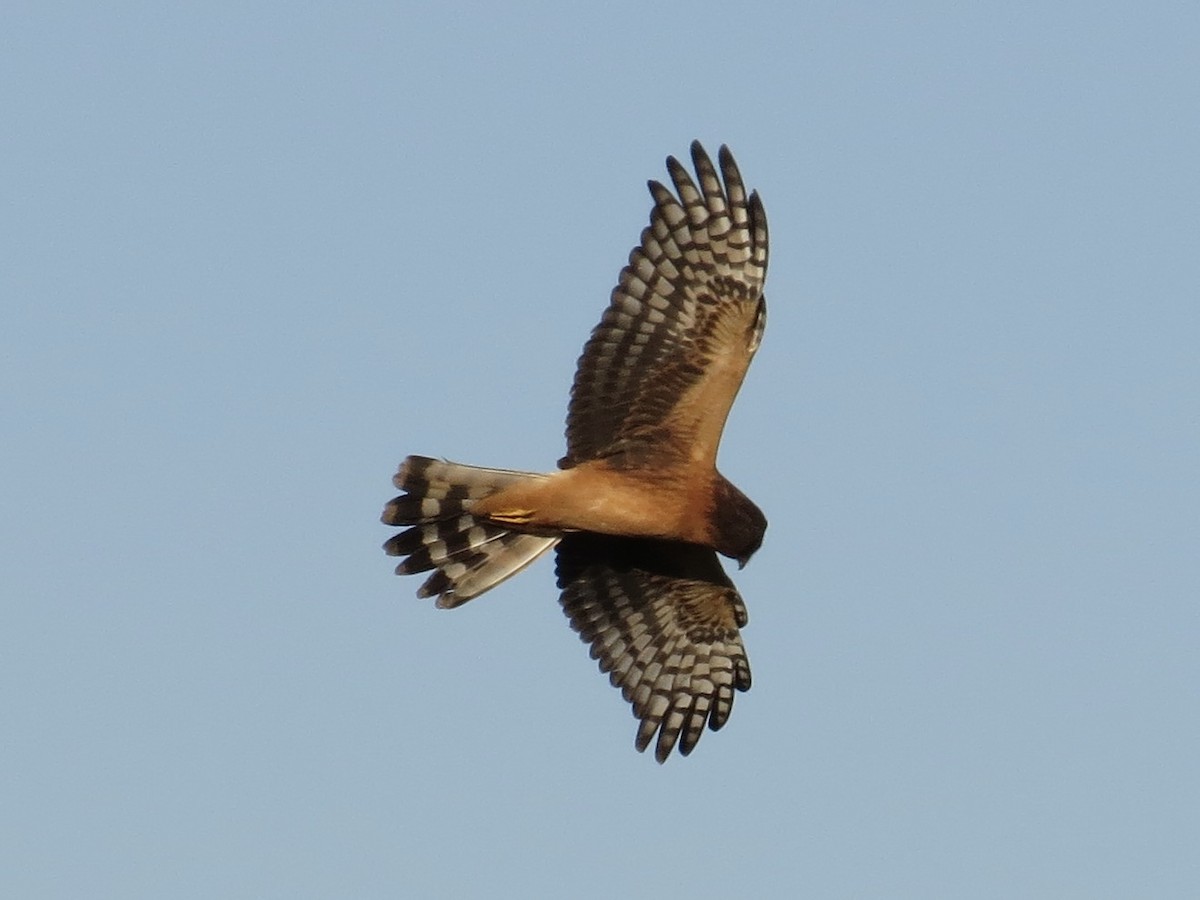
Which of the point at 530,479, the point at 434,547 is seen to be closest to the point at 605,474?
the point at 530,479

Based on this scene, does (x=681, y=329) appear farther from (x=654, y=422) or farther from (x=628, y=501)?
(x=628, y=501)

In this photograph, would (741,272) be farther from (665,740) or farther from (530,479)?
(665,740)

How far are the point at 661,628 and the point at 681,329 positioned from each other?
2.08 metres

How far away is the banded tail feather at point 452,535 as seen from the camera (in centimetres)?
1451

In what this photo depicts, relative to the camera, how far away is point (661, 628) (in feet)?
50.1

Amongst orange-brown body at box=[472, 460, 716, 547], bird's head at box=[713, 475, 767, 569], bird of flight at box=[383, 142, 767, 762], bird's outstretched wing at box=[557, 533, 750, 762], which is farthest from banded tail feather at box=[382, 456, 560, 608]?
bird's head at box=[713, 475, 767, 569]

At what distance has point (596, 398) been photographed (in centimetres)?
1434

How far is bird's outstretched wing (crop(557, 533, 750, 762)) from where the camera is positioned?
49.7ft

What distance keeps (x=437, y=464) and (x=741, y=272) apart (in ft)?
6.98

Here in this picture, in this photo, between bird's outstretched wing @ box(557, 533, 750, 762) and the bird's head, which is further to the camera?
bird's outstretched wing @ box(557, 533, 750, 762)

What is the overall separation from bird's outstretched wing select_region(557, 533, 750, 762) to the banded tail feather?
459 mm

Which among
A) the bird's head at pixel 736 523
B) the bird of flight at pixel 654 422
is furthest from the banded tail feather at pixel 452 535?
the bird's head at pixel 736 523

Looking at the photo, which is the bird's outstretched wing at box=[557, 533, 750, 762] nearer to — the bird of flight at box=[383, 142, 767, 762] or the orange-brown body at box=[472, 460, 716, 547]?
the bird of flight at box=[383, 142, 767, 762]

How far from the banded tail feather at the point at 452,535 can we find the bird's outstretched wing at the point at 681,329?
2.04 ft
